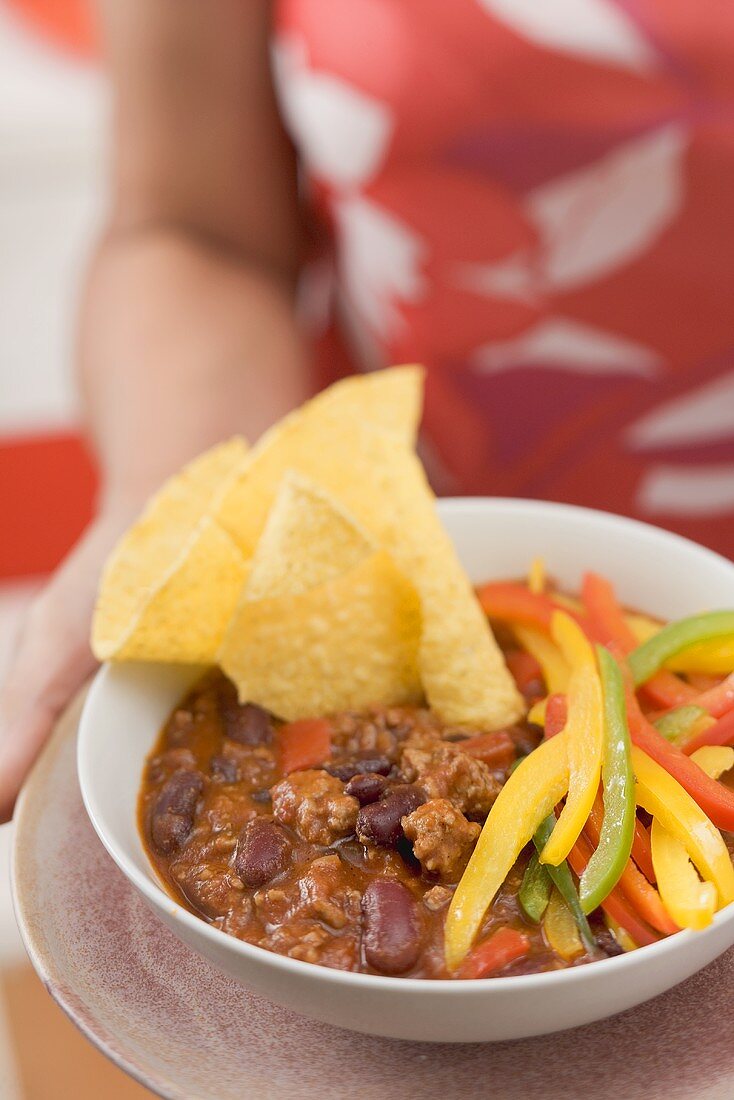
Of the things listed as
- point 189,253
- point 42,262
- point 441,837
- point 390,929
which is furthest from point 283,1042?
point 42,262

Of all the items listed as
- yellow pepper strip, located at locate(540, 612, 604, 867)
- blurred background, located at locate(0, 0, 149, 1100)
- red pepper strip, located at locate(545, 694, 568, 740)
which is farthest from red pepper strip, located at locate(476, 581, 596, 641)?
blurred background, located at locate(0, 0, 149, 1100)

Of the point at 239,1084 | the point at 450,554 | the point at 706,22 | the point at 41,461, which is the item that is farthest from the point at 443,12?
the point at 41,461

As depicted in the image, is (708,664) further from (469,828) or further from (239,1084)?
(239,1084)

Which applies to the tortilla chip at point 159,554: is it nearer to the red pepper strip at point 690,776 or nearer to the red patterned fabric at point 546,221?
the red pepper strip at point 690,776

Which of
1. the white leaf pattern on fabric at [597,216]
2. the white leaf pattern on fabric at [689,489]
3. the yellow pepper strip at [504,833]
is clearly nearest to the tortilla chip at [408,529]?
the yellow pepper strip at [504,833]

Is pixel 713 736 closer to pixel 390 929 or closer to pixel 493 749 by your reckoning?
pixel 493 749

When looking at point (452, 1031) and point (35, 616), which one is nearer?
point (452, 1031)

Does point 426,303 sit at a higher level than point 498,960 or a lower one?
higher
